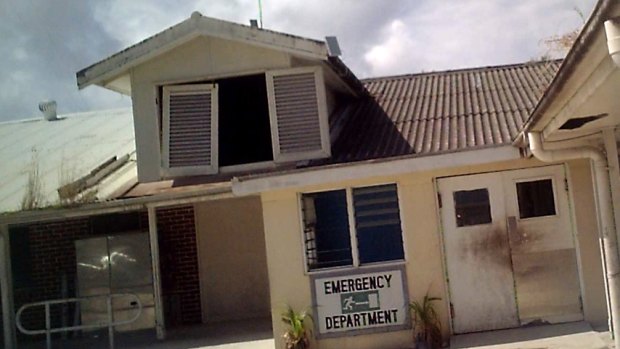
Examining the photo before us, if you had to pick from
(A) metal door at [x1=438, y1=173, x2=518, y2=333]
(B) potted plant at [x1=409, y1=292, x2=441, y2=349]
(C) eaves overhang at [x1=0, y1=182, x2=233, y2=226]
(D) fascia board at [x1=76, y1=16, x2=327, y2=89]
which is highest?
(D) fascia board at [x1=76, y1=16, x2=327, y2=89]

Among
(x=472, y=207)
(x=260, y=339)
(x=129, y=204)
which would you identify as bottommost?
(x=260, y=339)

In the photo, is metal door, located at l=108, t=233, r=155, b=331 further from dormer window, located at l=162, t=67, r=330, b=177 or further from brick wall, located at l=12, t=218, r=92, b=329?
dormer window, located at l=162, t=67, r=330, b=177

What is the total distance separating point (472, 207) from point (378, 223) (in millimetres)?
1282

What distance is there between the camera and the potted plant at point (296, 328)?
9766 millimetres

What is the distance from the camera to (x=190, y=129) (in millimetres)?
11914

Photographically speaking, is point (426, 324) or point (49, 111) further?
point (49, 111)

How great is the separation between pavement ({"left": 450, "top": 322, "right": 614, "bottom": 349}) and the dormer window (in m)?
3.58

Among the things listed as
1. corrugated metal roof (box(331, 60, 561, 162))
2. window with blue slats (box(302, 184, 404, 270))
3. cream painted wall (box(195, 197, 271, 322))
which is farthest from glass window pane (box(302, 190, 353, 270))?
cream painted wall (box(195, 197, 271, 322))

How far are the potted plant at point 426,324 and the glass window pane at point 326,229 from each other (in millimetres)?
1157

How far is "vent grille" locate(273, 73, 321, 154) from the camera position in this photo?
11562 millimetres

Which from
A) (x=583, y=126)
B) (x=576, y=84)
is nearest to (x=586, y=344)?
(x=583, y=126)

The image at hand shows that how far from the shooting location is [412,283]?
9875mm

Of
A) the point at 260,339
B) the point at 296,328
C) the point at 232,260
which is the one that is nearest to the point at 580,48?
the point at 296,328

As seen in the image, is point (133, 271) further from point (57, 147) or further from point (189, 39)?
point (189, 39)
